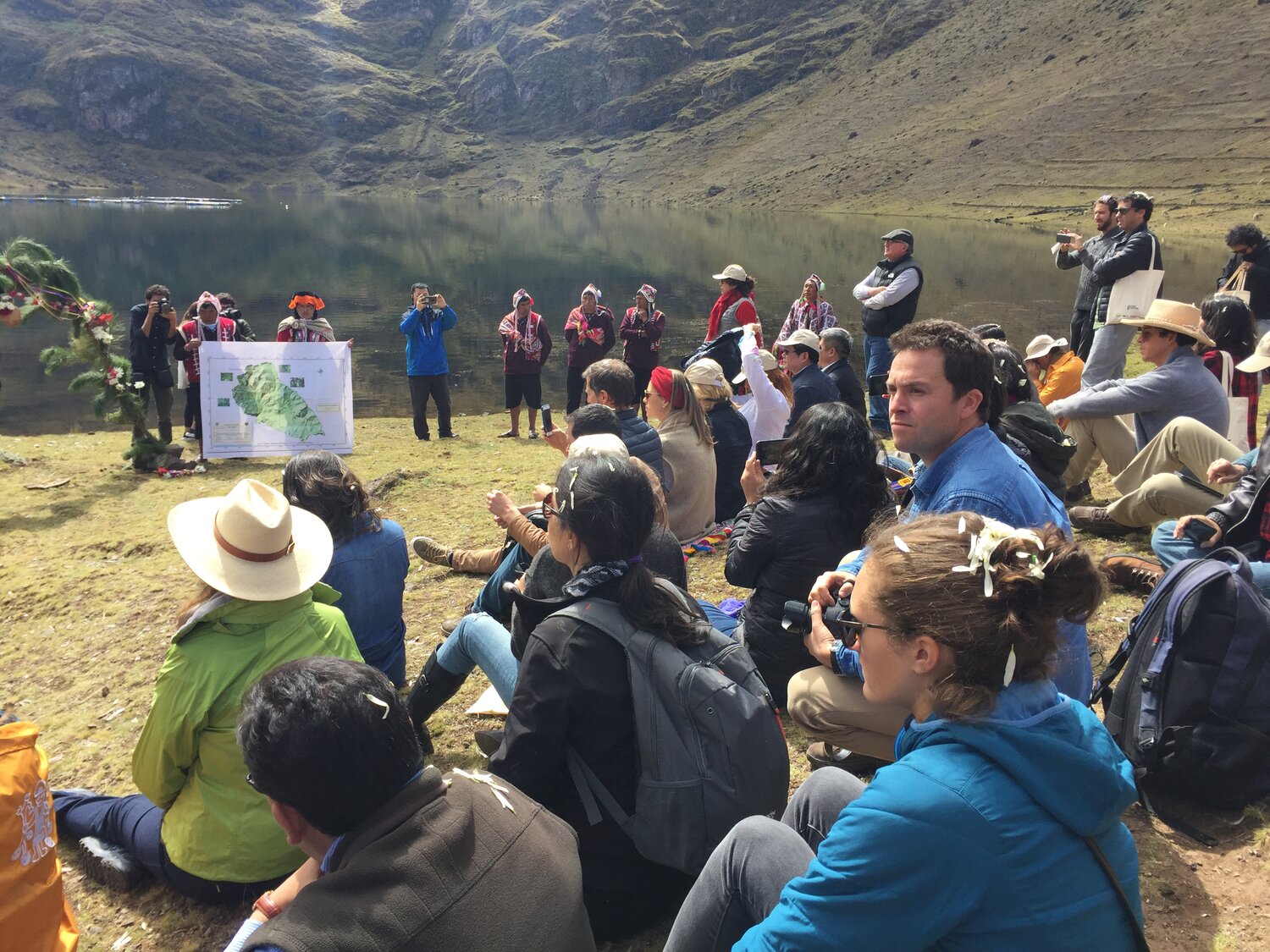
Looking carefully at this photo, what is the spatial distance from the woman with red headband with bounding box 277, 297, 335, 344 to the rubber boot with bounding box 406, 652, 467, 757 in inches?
354

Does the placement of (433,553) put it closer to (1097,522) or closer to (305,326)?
(1097,522)

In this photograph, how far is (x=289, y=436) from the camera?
1162 centimetres

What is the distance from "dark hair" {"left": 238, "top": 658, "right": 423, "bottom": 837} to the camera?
2.14 metres

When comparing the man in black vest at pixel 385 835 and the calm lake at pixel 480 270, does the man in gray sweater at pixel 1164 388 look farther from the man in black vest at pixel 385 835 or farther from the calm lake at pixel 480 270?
the calm lake at pixel 480 270

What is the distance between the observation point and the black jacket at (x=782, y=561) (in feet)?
14.4

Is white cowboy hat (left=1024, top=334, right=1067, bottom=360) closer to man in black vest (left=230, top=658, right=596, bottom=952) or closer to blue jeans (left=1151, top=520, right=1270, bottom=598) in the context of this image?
blue jeans (left=1151, top=520, right=1270, bottom=598)

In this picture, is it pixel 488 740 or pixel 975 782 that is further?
pixel 488 740

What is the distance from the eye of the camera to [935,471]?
3799 mm

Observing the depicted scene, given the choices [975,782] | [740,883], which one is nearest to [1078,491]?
[740,883]

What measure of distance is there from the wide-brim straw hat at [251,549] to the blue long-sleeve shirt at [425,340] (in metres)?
10.2

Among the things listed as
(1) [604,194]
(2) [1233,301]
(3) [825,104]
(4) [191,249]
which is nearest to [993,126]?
(3) [825,104]

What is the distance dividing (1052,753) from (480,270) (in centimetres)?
4740

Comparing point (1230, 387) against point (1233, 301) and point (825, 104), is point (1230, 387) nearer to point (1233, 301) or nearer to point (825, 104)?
point (1233, 301)

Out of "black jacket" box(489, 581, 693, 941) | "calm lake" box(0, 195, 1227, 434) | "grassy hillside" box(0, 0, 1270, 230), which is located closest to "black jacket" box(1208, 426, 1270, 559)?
"black jacket" box(489, 581, 693, 941)
